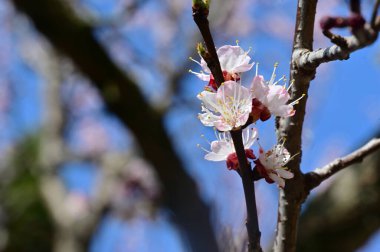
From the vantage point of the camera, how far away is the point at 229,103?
71 cm

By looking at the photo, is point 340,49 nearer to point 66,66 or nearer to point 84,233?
point 84,233

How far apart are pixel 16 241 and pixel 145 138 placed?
3.27 m

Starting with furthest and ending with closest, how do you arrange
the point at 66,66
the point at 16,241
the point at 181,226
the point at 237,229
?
the point at 16,241 → the point at 66,66 → the point at 181,226 → the point at 237,229

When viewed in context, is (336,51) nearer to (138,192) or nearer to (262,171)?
(262,171)

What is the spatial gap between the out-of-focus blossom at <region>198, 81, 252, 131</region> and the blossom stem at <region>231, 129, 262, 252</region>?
1.0 inches

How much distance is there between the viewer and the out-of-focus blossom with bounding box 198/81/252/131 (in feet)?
2.30

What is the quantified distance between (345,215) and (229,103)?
157cm

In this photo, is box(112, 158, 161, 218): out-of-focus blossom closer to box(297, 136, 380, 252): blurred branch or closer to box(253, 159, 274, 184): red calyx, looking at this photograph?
box(297, 136, 380, 252): blurred branch

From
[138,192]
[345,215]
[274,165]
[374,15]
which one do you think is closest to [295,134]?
[274,165]

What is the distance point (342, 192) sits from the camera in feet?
7.11

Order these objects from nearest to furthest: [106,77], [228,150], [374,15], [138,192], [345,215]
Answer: [374,15]
[228,150]
[345,215]
[106,77]
[138,192]

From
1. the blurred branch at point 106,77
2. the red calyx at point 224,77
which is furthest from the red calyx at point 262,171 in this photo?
the blurred branch at point 106,77

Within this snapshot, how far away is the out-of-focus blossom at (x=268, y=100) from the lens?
0.74 m

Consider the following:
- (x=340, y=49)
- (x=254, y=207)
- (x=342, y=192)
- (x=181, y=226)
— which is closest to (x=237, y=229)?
(x=254, y=207)
